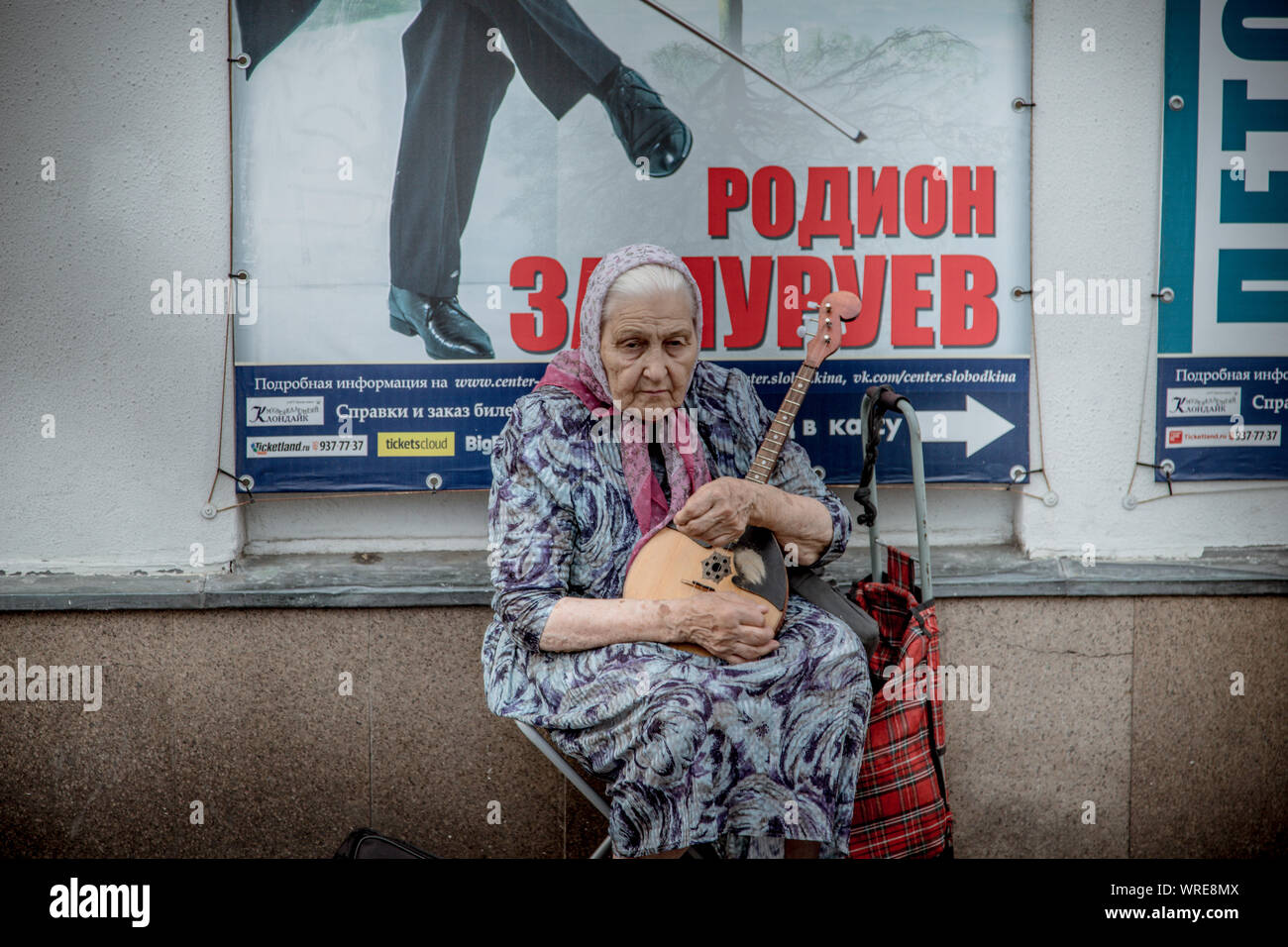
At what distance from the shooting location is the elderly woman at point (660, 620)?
99.5 inches

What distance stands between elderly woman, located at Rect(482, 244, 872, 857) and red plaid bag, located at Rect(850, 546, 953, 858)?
0.19 m

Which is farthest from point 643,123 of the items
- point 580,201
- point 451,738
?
point 451,738

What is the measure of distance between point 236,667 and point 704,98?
247 centimetres

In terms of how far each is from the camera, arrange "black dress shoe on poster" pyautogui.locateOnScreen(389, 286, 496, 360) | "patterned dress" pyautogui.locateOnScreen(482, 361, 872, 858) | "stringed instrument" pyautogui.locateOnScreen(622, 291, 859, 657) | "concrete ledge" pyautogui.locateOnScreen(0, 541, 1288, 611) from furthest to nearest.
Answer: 1. "black dress shoe on poster" pyautogui.locateOnScreen(389, 286, 496, 360)
2. "concrete ledge" pyautogui.locateOnScreen(0, 541, 1288, 611)
3. "stringed instrument" pyautogui.locateOnScreen(622, 291, 859, 657)
4. "patterned dress" pyautogui.locateOnScreen(482, 361, 872, 858)

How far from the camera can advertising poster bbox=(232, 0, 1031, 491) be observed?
3.51m

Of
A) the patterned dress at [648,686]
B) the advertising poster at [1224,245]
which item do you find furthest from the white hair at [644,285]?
the advertising poster at [1224,245]

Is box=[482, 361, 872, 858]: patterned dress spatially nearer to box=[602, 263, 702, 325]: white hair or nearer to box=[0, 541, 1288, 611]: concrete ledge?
box=[602, 263, 702, 325]: white hair

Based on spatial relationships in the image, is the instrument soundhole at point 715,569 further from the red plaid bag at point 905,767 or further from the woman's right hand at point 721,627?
the red plaid bag at point 905,767

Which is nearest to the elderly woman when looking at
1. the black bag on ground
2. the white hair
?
the white hair

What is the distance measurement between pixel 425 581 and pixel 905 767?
1659mm

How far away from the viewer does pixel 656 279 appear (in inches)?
108

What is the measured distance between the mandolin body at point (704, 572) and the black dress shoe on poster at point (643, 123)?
4.84ft

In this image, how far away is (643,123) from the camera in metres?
3.54
